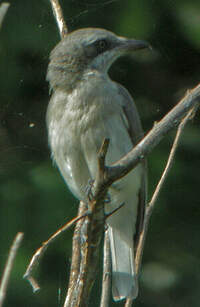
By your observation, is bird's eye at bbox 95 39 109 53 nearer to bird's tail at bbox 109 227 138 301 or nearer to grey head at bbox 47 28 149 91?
grey head at bbox 47 28 149 91

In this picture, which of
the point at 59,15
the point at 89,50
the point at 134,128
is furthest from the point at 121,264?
the point at 59,15

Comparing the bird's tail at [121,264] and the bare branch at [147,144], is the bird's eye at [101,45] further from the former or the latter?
the bare branch at [147,144]

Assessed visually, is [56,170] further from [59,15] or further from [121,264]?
[59,15]

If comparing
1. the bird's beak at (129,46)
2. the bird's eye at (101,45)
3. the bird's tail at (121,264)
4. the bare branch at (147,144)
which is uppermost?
the bare branch at (147,144)

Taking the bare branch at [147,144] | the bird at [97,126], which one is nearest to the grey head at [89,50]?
the bird at [97,126]

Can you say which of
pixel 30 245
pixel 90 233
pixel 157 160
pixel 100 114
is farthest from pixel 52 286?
pixel 90 233

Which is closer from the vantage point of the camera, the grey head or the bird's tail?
the bird's tail

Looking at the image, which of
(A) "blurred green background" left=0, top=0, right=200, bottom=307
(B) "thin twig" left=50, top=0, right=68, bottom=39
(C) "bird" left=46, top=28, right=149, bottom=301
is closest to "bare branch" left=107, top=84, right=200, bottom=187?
(C) "bird" left=46, top=28, right=149, bottom=301
